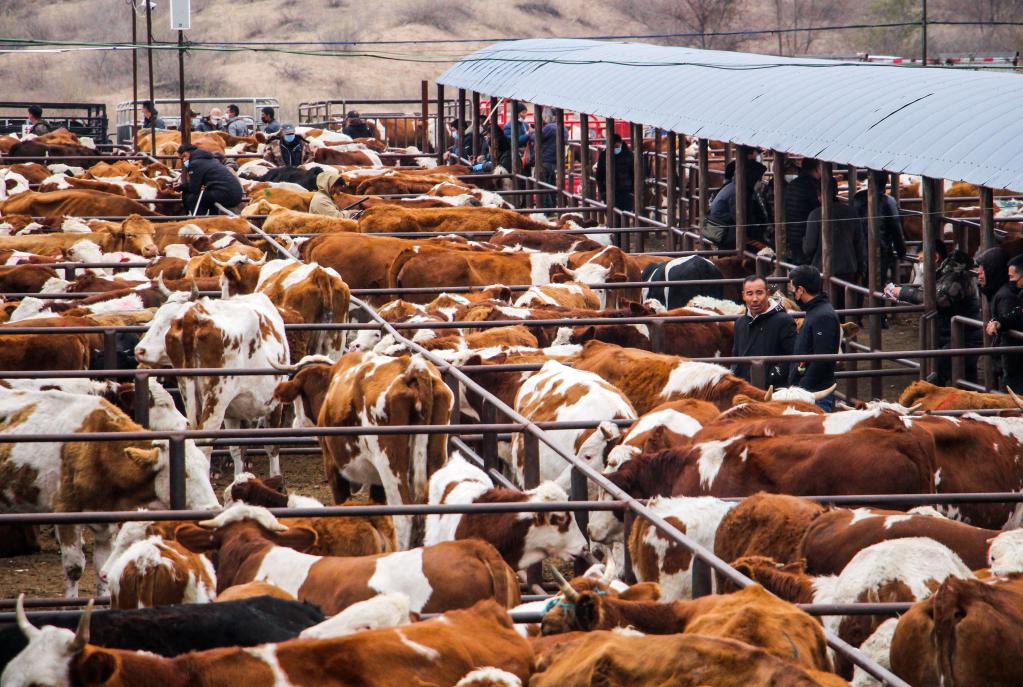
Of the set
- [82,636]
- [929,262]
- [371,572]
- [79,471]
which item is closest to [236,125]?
[929,262]

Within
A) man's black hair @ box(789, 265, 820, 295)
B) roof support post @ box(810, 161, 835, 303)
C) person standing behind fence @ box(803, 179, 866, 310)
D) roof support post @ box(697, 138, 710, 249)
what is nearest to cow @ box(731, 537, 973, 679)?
man's black hair @ box(789, 265, 820, 295)

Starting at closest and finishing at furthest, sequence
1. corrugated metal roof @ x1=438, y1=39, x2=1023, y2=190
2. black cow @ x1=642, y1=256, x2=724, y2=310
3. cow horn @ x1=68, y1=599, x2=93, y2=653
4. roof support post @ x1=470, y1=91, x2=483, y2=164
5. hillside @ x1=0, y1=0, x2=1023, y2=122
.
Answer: cow horn @ x1=68, y1=599, x2=93, y2=653
corrugated metal roof @ x1=438, y1=39, x2=1023, y2=190
black cow @ x1=642, y1=256, x2=724, y2=310
roof support post @ x1=470, y1=91, x2=483, y2=164
hillside @ x1=0, y1=0, x2=1023, y2=122

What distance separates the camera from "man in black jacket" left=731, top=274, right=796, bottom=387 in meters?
9.70

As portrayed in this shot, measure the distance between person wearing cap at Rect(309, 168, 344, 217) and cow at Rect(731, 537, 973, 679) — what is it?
14273mm

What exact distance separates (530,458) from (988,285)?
5.33m

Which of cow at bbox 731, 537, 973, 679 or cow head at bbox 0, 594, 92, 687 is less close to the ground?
cow head at bbox 0, 594, 92, 687

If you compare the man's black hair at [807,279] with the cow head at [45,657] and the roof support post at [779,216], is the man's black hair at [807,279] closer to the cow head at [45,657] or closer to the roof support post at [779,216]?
the roof support post at [779,216]

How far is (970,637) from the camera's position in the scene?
442cm

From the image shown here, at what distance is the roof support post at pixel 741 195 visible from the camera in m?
15.2

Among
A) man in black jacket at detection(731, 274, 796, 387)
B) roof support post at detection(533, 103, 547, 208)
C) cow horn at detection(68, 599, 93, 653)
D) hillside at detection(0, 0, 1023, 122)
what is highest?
hillside at detection(0, 0, 1023, 122)

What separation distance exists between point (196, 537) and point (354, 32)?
59202 mm

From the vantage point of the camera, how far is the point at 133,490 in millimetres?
8016

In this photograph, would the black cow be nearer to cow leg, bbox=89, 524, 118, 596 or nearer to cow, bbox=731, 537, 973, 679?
cow leg, bbox=89, 524, 118, 596

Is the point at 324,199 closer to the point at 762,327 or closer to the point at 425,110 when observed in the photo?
the point at 425,110
